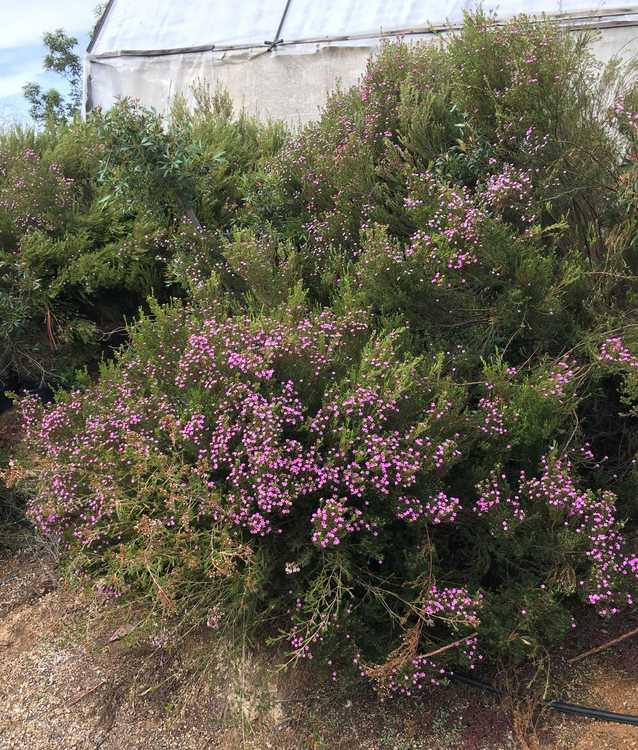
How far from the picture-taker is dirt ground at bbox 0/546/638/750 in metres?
3.21

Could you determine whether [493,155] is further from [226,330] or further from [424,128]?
[226,330]

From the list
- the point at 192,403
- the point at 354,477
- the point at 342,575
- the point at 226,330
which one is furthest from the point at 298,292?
the point at 342,575

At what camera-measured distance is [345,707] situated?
3.37 metres

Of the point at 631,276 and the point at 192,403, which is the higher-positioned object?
the point at 631,276

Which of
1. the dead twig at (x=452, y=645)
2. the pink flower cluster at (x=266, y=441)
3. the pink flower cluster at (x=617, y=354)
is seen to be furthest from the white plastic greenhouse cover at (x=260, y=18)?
the dead twig at (x=452, y=645)

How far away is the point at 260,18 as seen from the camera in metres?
9.39

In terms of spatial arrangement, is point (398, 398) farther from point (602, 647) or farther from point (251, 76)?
point (251, 76)

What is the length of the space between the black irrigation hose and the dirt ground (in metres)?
0.04

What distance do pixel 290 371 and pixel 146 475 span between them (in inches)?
37.5

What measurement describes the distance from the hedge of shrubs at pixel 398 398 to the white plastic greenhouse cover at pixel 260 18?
291 cm

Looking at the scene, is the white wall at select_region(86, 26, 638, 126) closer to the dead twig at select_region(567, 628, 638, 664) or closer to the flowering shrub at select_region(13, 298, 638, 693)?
the flowering shrub at select_region(13, 298, 638, 693)

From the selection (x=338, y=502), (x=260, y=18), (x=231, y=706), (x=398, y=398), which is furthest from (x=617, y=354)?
(x=260, y=18)

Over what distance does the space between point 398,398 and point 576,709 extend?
1770 millimetres

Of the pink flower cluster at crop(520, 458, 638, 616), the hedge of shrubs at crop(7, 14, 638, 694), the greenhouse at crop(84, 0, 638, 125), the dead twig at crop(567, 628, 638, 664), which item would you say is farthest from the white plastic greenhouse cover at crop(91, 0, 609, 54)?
the dead twig at crop(567, 628, 638, 664)
